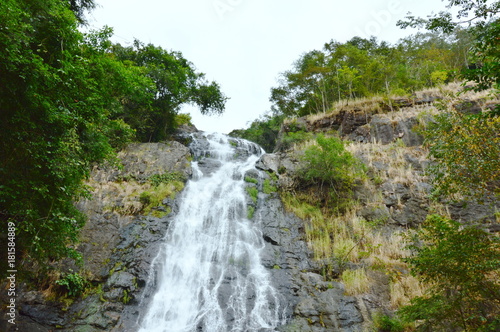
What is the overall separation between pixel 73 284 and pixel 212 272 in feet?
12.9

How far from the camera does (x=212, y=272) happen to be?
8.58 metres

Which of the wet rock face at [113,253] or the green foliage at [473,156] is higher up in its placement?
the green foliage at [473,156]

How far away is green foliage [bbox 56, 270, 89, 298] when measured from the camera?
726 cm

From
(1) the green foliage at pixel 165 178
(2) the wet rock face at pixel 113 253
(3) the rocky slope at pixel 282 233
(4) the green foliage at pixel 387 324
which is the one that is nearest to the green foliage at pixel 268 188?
(3) the rocky slope at pixel 282 233

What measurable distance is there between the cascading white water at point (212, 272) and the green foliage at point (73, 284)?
1.99 m

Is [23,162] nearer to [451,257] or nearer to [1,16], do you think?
[1,16]

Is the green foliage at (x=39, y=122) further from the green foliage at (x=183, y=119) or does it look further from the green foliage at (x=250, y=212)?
the green foliage at (x=183, y=119)

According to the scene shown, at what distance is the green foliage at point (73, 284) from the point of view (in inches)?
286

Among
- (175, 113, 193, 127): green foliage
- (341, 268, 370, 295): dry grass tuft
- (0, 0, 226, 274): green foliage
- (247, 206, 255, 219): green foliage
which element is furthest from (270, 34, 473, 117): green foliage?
(0, 0, 226, 274): green foliage

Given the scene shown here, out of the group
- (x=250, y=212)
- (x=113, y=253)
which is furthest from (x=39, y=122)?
(x=250, y=212)

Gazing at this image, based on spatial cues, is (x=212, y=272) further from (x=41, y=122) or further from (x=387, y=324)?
(x=41, y=122)

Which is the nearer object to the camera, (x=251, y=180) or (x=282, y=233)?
(x=282, y=233)

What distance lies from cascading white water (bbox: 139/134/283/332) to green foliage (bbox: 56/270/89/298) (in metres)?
1.99

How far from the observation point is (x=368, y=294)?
7.41m
